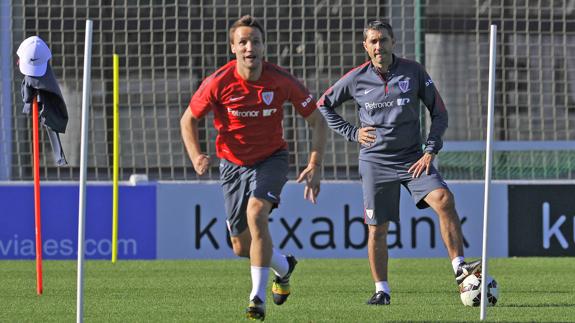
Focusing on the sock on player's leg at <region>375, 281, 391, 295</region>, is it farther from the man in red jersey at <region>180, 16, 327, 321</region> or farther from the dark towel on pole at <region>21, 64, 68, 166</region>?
the dark towel on pole at <region>21, 64, 68, 166</region>

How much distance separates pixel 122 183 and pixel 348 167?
2.42m

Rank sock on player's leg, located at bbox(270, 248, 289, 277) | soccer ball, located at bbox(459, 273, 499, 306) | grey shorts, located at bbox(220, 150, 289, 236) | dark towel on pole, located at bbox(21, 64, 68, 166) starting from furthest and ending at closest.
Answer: dark towel on pole, located at bbox(21, 64, 68, 166)
sock on player's leg, located at bbox(270, 248, 289, 277)
soccer ball, located at bbox(459, 273, 499, 306)
grey shorts, located at bbox(220, 150, 289, 236)

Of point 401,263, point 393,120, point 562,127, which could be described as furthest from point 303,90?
point 562,127

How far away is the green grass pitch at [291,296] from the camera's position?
866cm

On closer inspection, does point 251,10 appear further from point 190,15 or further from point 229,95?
point 229,95

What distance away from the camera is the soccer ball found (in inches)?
355

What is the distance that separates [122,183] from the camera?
47.0ft

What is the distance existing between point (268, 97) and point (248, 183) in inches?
21.2

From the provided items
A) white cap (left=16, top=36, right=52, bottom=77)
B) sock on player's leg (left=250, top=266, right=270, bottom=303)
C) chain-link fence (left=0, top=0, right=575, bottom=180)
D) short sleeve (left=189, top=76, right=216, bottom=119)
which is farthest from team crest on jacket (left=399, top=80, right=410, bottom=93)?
chain-link fence (left=0, top=0, right=575, bottom=180)

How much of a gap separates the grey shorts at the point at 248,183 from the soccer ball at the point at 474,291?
134 centimetres

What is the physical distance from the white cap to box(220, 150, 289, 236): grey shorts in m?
2.09

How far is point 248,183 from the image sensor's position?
8727 mm

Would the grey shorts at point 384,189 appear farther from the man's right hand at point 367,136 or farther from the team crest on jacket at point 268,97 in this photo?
the team crest on jacket at point 268,97

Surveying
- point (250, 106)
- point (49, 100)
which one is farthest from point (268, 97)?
point (49, 100)
